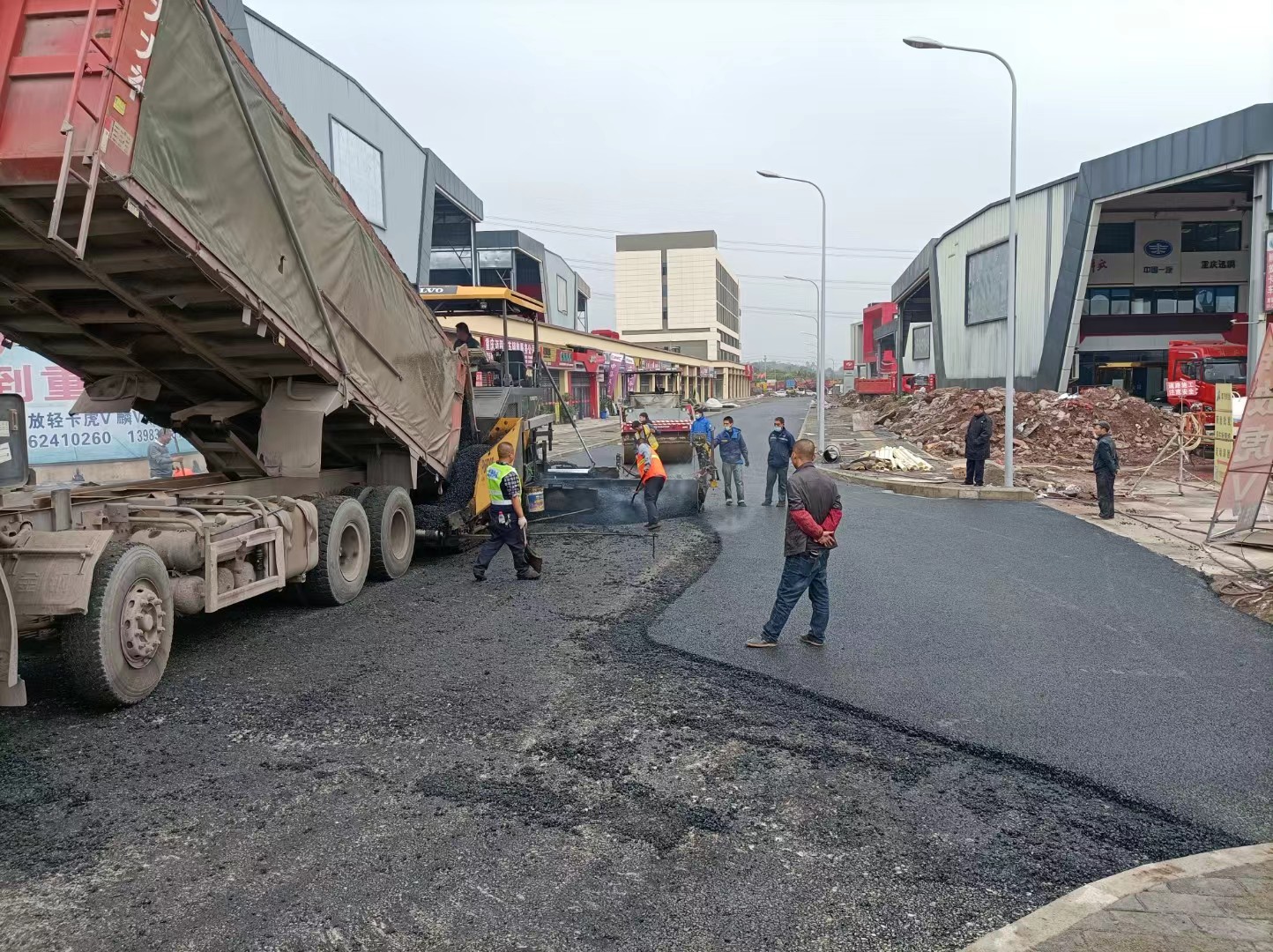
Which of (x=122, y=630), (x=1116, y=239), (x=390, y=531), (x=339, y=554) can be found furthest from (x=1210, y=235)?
(x=122, y=630)

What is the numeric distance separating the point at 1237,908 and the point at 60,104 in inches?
252

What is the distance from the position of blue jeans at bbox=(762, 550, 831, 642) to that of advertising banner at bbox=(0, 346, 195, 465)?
10.8 metres

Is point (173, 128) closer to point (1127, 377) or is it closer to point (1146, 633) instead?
point (1146, 633)

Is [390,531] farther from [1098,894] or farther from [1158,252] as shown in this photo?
[1158,252]

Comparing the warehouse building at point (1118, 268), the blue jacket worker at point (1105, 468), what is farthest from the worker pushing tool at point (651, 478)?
the warehouse building at point (1118, 268)

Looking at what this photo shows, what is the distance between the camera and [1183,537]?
11.6 meters

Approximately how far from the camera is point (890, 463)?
67.2 ft

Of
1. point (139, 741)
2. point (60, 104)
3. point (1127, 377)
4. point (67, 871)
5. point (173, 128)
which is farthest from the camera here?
point (1127, 377)

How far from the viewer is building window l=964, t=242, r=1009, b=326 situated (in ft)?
109

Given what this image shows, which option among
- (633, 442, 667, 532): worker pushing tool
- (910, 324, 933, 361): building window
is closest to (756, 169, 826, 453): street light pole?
(633, 442, 667, 532): worker pushing tool

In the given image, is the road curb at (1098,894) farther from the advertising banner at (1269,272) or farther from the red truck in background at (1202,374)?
the red truck in background at (1202,374)

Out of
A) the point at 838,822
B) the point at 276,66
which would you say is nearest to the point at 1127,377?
the point at 276,66

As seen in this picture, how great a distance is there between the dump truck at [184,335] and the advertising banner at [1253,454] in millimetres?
9035

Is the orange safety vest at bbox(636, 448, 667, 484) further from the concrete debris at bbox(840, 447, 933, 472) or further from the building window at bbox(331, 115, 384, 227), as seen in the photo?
the building window at bbox(331, 115, 384, 227)
